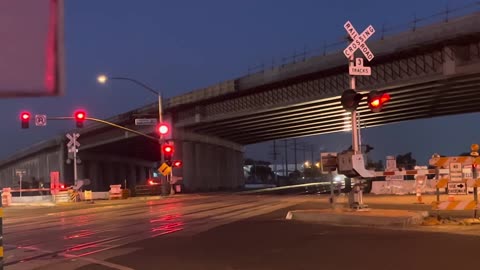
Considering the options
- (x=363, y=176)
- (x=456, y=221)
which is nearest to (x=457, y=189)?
(x=456, y=221)

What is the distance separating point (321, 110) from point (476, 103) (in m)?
15.0

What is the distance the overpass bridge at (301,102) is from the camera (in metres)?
43.7

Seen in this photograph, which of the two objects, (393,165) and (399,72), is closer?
(393,165)

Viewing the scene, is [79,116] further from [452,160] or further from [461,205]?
[461,205]

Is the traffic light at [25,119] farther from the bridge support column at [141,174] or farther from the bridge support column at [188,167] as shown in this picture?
the bridge support column at [141,174]

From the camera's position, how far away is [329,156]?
739 inches

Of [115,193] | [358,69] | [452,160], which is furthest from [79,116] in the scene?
[452,160]

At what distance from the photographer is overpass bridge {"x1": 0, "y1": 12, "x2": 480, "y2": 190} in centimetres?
4372

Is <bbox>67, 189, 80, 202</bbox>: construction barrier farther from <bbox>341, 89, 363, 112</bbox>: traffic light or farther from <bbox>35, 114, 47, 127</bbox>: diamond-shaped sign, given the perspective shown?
<bbox>341, 89, 363, 112</bbox>: traffic light

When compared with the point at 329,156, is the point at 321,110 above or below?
above

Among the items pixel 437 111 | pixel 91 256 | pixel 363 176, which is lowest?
pixel 91 256

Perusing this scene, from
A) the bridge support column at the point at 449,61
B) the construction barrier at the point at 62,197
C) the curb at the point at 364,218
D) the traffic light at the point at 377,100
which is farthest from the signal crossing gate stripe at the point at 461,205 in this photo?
the construction barrier at the point at 62,197

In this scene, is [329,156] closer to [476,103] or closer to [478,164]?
[478,164]

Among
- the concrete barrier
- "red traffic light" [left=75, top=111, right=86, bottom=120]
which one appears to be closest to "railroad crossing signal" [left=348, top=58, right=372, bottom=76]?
the concrete barrier
